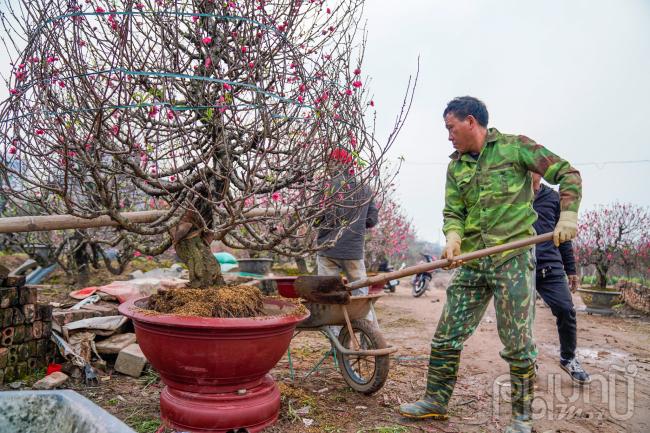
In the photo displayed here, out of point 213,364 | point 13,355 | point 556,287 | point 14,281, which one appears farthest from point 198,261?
point 556,287

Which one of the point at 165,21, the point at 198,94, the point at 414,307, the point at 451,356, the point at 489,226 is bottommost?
the point at 414,307

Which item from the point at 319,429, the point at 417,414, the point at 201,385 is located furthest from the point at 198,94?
the point at 417,414

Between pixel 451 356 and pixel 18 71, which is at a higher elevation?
pixel 18 71

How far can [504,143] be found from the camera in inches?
113

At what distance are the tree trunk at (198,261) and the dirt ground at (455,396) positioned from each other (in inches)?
32.3

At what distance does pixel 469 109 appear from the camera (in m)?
2.91

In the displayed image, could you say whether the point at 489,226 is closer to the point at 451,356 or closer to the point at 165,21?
the point at 451,356

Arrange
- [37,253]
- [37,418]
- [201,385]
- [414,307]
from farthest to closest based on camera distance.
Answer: [414,307], [37,253], [201,385], [37,418]

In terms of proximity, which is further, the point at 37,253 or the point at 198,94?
the point at 37,253

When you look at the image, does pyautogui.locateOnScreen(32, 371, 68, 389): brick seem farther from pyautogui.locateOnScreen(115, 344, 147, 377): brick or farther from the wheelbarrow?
the wheelbarrow

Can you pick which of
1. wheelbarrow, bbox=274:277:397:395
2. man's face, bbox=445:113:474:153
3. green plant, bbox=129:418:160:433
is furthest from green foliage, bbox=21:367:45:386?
man's face, bbox=445:113:474:153

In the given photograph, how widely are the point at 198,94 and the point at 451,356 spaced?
215 cm

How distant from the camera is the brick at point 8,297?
3.29 m

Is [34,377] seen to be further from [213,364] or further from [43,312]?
[213,364]
